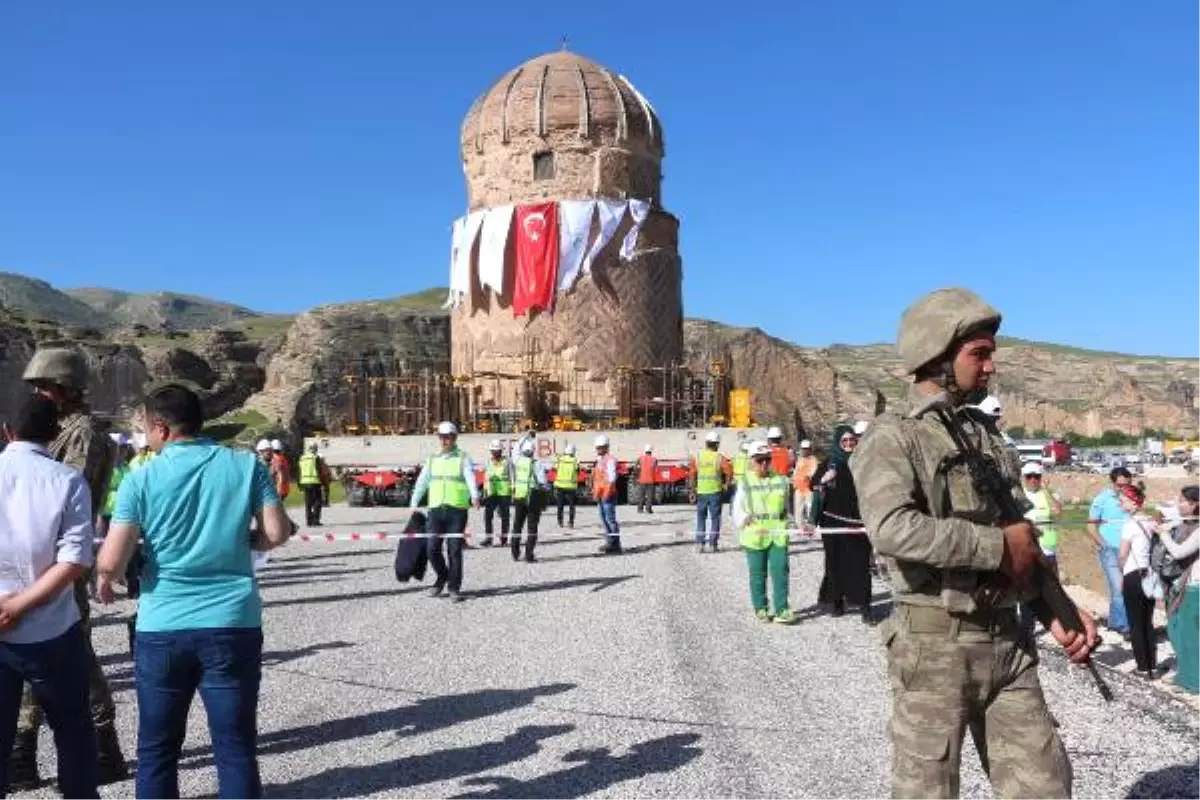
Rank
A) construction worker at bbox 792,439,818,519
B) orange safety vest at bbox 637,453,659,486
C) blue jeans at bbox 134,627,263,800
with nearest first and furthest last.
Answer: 1. blue jeans at bbox 134,627,263,800
2. construction worker at bbox 792,439,818,519
3. orange safety vest at bbox 637,453,659,486

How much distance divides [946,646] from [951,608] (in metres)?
0.13

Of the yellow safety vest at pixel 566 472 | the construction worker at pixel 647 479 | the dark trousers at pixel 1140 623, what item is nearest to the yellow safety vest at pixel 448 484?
the dark trousers at pixel 1140 623

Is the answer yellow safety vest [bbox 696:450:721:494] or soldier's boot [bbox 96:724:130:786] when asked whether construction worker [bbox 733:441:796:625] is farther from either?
soldier's boot [bbox 96:724:130:786]

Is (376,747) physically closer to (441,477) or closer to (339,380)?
(441,477)

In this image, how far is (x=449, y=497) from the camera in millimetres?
10617

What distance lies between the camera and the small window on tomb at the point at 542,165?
3406cm

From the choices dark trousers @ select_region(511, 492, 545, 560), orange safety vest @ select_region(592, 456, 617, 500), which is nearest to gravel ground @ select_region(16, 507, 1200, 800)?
dark trousers @ select_region(511, 492, 545, 560)

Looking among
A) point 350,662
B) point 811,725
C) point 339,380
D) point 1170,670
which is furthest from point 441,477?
point 339,380

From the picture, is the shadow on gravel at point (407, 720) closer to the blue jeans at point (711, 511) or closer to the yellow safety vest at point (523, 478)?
the yellow safety vest at point (523, 478)

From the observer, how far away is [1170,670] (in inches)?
320

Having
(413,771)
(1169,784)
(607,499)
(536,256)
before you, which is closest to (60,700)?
(413,771)

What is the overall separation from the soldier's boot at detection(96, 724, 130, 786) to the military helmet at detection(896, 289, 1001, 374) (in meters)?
4.13

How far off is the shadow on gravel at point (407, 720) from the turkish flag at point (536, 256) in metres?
26.7

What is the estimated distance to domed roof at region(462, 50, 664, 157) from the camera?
112 ft
